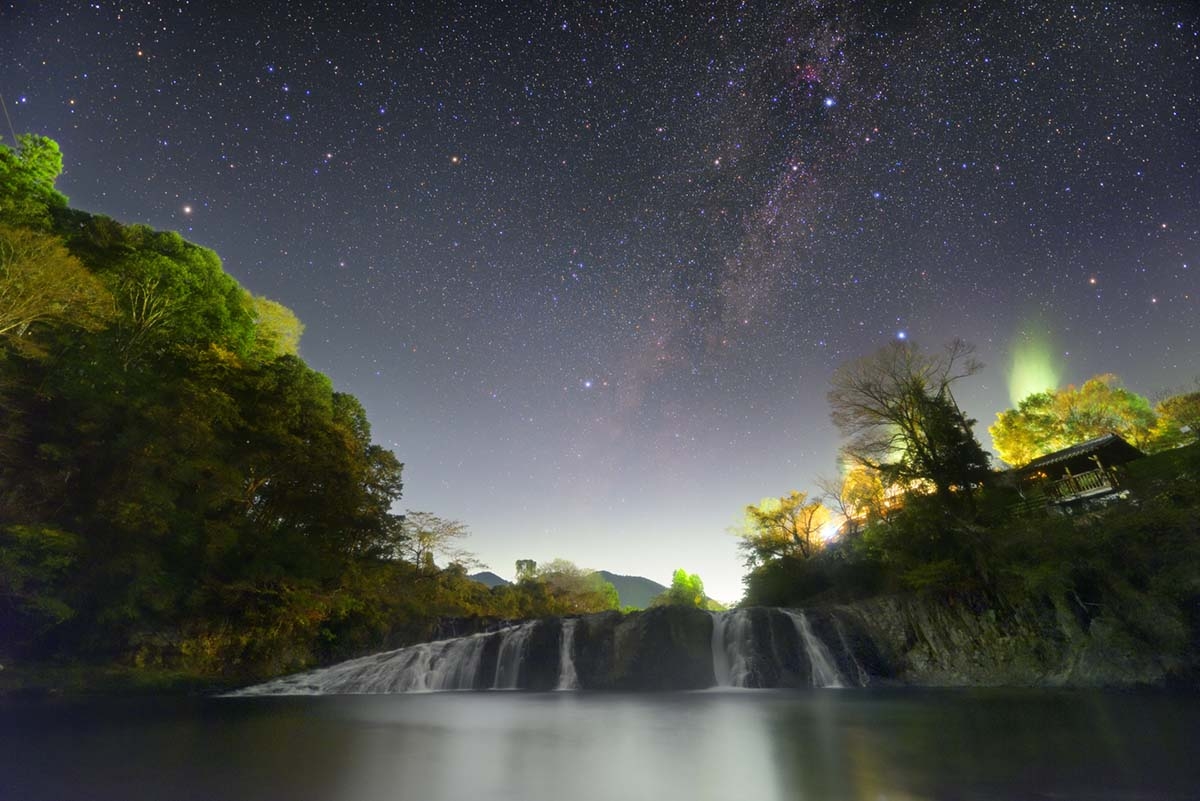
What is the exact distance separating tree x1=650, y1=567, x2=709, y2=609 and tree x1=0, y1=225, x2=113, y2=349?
55.0 metres

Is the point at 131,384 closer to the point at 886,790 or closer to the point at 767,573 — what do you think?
the point at 886,790

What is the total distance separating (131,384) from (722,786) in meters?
Result: 21.4

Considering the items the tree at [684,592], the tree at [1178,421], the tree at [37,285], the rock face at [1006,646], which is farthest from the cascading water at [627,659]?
the tree at [684,592]

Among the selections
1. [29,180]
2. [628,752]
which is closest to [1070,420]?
[628,752]

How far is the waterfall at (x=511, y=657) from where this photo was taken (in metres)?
19.6

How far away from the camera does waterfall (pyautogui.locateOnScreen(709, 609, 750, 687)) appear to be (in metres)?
17.7

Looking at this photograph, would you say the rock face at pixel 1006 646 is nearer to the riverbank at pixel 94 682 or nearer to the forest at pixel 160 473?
the forest at pixel 160 473

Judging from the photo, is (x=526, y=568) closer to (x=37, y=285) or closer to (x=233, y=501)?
(x=233, y=501)

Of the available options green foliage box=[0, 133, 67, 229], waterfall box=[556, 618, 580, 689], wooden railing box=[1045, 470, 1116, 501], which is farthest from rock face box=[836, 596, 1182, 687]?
Answer: green foliage box=[0, 133, 67, 229]

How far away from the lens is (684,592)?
6312 centimetres

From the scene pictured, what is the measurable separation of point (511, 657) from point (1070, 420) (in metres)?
51.7

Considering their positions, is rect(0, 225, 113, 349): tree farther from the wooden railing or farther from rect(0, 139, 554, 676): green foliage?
the wooden railing

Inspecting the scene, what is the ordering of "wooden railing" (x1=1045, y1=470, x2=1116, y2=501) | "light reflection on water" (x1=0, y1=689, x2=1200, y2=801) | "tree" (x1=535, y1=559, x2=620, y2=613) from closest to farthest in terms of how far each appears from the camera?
"light reflection on water" (x1=0, y1=689, x2=1200, y2=801), "wooden railing" (x1=1045, y1=470, x2=1116, y2=501), "tree" (x1=535, y1=559, x2=620, y2=613)

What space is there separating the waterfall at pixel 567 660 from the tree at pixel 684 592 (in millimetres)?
39398
